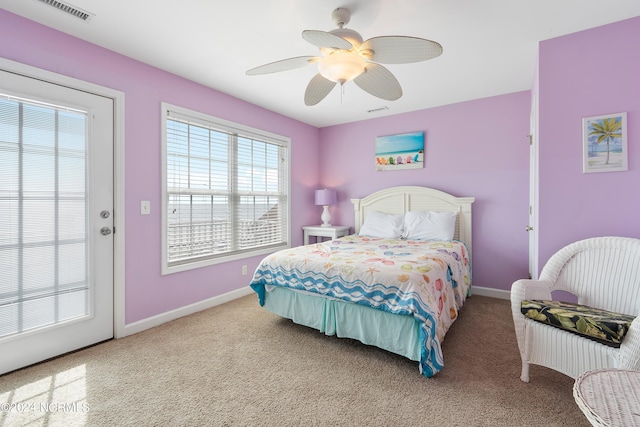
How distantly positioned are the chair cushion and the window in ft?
9.64

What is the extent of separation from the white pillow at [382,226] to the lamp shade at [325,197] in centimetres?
71

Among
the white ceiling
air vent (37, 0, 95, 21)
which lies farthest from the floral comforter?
air vent (37, 0, 95, 21)

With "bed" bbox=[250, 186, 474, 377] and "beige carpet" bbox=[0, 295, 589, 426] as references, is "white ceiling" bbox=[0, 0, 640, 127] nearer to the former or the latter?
"bed" bbox=[250, 186, 474, 377]

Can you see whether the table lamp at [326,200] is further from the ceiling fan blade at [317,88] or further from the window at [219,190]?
the ceiling fan blade at [317,88]

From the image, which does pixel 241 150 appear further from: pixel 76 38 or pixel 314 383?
pixel 314 383

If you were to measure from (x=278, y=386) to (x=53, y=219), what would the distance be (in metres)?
2.03

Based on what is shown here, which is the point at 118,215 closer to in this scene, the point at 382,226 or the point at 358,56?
the point at 358,56

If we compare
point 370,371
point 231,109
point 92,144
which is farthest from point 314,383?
point 231,109

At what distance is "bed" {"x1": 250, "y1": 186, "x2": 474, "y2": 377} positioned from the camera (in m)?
1.87

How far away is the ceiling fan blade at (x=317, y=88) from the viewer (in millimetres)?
2072

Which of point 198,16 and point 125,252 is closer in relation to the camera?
point 198,16

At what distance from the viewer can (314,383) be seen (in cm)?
179

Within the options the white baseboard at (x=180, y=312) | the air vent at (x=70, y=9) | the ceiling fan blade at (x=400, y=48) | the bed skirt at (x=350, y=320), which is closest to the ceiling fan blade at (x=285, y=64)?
the ceiling fan blade at (x=400, y=48)

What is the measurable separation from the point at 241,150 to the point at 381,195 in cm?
207
